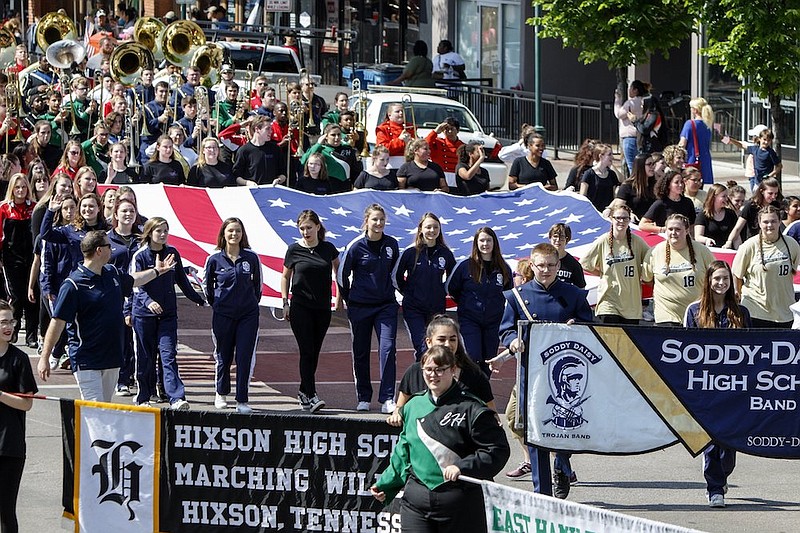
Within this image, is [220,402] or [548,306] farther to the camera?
[220,402]

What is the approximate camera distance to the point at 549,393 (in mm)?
10273

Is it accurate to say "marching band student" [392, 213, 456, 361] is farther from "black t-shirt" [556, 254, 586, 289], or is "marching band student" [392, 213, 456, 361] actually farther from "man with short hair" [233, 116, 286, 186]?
"man with short hair" [233, 116, 286, 186]

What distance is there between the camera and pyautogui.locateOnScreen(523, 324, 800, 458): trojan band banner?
1022cm

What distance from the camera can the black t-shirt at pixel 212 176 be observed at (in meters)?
17.9

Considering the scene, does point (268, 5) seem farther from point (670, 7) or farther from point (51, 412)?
point (51, 412)

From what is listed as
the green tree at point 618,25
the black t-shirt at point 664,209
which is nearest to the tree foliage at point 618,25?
the green tree at point 618,25

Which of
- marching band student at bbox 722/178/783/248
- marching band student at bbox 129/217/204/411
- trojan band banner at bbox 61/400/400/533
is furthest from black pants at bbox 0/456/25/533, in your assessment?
marching band student at bbox 722/178/783/248

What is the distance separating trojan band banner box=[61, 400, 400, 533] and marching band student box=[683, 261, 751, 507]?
9.21 feet

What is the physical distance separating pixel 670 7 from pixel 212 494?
56.2 feet

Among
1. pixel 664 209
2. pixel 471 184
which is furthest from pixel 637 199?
pixel 471 184

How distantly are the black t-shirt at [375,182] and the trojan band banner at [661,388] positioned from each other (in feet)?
25.2

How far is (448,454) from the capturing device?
787 centimetres

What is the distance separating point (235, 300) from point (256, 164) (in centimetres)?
571

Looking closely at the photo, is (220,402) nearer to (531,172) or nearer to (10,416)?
(10,416)
